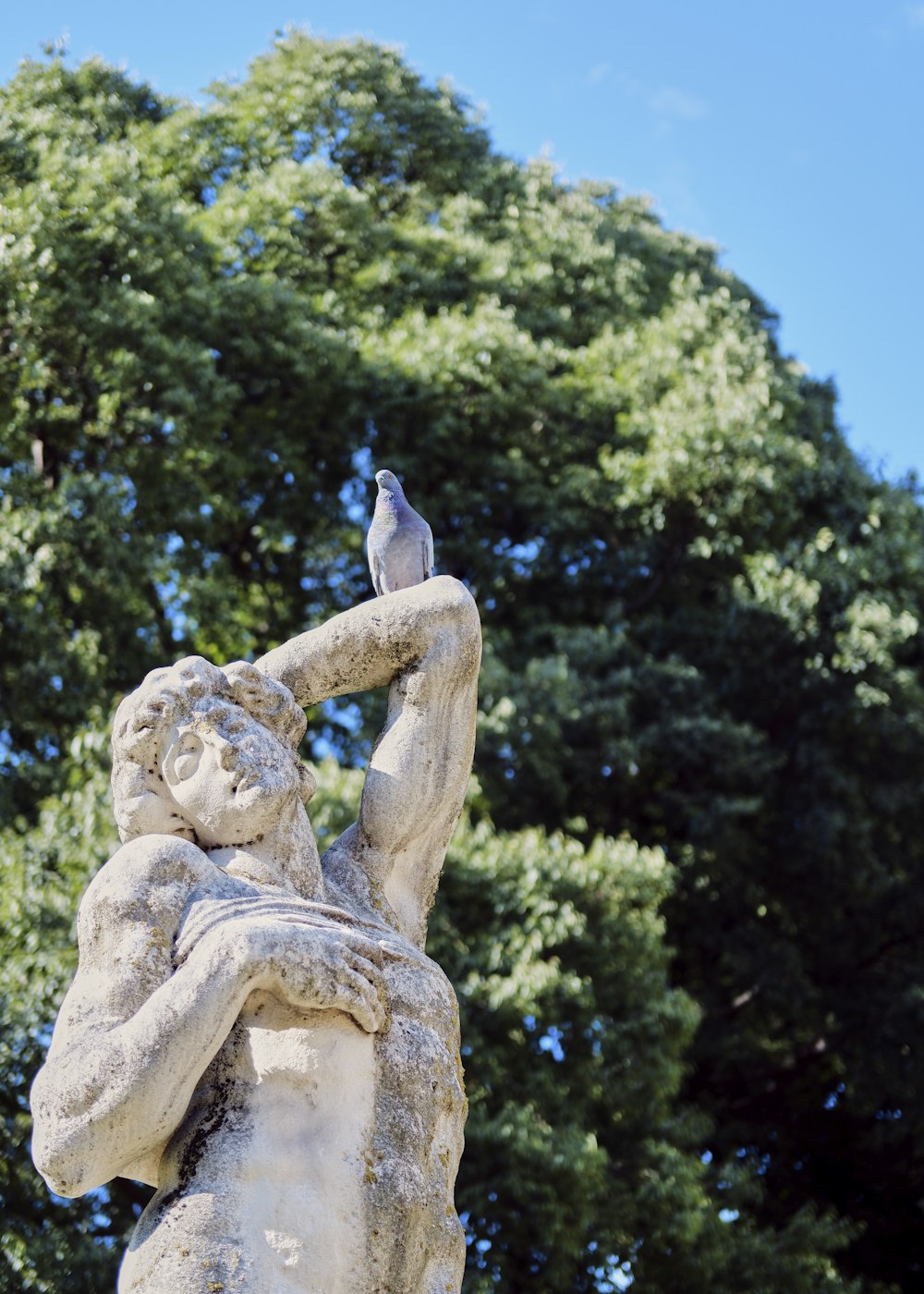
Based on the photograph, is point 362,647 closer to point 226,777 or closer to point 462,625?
point 462,625

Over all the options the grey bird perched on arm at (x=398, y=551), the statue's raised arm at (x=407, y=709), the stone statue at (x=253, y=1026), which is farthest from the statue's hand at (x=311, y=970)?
the grey bird perched on arm at (x=398, y=551)

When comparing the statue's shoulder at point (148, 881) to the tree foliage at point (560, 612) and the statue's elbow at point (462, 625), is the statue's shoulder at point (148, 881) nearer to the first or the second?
the statue's elbow at point (462, 625)

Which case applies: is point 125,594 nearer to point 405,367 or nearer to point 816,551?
point 405,367

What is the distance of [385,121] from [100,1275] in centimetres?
1401

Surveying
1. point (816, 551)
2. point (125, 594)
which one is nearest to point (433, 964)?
point (125, 594)

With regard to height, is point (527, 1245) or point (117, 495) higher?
point (117, 495)

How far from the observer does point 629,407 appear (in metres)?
16.0

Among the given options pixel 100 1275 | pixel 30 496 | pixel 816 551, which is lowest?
pixel 100 1275

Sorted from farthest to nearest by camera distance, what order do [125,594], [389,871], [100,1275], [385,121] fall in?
[385,121]
[125,594]
[100,1275]
[389,871]

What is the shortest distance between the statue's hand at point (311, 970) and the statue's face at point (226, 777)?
344 mm

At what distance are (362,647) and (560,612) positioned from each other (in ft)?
38.9

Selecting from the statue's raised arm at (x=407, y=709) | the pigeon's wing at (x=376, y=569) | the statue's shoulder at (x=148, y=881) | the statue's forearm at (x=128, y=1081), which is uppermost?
the pigeon's wing at (x=376, y=569)

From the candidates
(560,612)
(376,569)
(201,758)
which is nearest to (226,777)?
(201,758)

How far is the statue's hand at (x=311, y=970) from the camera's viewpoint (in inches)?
126
